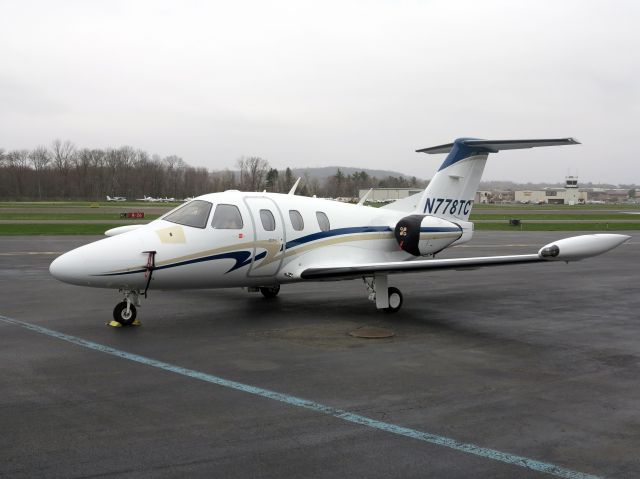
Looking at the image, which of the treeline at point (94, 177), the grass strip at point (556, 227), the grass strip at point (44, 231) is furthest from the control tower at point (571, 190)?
the grass strip at point (44, 231)

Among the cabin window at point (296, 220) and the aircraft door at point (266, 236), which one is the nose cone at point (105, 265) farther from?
the cabin window at point (296, 220)

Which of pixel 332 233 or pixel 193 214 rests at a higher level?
pixel 193 214

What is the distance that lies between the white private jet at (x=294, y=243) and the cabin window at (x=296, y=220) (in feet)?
0.09

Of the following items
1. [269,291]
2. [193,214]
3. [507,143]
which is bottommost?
[269,291]

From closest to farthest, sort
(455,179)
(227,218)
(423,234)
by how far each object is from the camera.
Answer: (227,218) < (423,234) < (455,179)

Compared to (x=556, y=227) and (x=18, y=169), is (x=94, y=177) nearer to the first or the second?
(x=18, y=169)

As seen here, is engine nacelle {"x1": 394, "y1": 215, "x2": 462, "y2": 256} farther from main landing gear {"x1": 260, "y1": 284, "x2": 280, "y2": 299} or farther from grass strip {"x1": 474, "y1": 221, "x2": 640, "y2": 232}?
grass strip {"x1": 474, "y1": 221, "x2": 640, "y2": 232}

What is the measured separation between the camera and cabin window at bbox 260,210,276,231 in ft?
42.0

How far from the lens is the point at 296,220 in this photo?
13453 millimetres

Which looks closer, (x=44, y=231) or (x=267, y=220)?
(x=267, y=220)

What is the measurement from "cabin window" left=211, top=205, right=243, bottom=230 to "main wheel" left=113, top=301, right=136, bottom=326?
7.24 ft

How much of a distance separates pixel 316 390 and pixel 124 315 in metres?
5.30

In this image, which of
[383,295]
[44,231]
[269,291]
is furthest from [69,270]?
[44,231]

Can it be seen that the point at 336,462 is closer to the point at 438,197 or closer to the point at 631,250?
the point at 438,197
